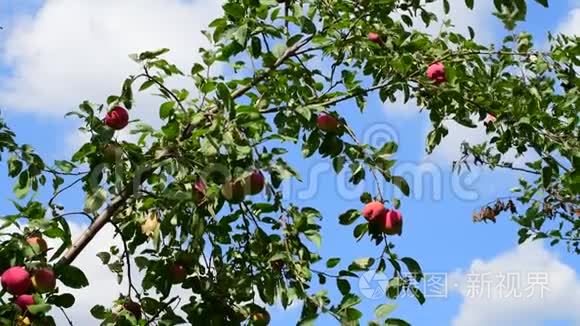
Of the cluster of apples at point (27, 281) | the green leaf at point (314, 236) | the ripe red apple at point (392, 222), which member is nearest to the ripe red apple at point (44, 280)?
the cluster of apples at point (27, 281)

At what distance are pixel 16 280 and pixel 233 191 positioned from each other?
2.40ft

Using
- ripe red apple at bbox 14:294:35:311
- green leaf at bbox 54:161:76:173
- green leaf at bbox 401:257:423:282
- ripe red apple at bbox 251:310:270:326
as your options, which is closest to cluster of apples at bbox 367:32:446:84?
green leaf at bbox 401:257:423:282

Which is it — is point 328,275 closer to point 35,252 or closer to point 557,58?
point 35,252

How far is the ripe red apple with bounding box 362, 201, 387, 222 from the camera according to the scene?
2383 mm

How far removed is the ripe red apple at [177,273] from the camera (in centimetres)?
250

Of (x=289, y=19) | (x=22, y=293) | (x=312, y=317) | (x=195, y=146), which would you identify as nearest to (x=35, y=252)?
(x=22, y=293)

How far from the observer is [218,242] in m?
2.74

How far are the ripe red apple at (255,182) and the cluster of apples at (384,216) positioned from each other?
14.5 inches

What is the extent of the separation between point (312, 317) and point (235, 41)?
965 mm

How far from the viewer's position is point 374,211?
7.81 feet

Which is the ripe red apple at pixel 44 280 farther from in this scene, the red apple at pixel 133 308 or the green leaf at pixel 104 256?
the green leaf at pixel 104 256

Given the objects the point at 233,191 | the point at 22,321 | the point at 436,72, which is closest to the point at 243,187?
the point at 233,191

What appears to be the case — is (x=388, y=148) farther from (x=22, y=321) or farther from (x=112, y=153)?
(x=22, y=321)

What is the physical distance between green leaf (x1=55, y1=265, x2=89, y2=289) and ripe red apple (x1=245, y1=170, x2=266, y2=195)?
2.01ft
